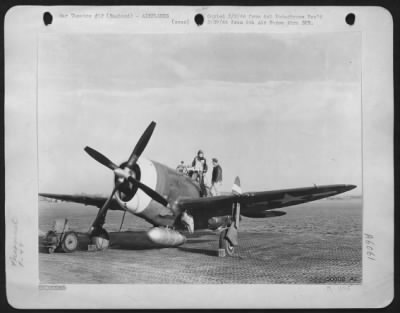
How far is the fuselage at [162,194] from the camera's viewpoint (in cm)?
175

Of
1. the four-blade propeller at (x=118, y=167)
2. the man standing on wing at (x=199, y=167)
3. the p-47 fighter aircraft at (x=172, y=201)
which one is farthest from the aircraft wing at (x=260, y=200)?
the four-blade propeller at (x=118, y=167)

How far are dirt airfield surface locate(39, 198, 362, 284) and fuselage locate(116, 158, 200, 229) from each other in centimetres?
17

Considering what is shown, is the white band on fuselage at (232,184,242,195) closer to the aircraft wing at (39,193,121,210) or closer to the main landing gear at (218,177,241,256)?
the main landing gear at (218,177,241,256)

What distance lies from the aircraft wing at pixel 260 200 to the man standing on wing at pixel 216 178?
0.13ft

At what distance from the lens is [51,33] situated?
5.47ft

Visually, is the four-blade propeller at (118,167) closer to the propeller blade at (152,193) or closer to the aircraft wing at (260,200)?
the propeller blade at (152,193)

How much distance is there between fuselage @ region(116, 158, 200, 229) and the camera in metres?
1.75

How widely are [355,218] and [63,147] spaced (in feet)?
4.78

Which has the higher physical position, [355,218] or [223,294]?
[355,218]

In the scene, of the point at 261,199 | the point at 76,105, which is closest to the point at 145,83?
the point at 76,105

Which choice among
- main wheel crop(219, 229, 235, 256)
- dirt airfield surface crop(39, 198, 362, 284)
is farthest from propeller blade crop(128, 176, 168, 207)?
main wheel crop(219, 229, 235, 256)

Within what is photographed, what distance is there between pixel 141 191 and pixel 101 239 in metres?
0.31

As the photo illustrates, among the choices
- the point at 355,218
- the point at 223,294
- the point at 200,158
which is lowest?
the point at 223,294

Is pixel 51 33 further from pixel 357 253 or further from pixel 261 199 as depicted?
pixel 357 253
